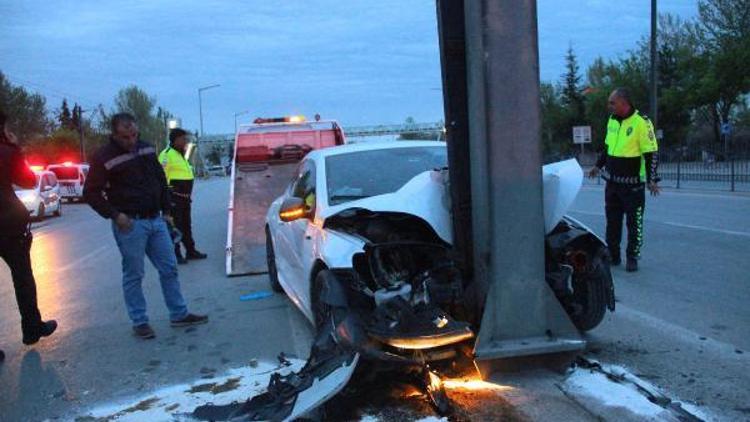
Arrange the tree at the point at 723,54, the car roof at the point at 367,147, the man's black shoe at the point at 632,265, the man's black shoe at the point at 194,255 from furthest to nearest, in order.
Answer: the tree at the point at 723,54
the man's black shoe at the point at 194,255
the man's black shoe at the point at 632,265
the car roof at the point at 367,147

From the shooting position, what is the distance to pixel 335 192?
18.6ft

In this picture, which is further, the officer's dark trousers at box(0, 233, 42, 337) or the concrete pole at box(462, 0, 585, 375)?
the officer's dark trousers at box(0, 233, 42, 337)

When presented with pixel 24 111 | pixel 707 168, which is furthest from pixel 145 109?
pixel 707 168

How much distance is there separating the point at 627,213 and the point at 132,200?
5154 mm

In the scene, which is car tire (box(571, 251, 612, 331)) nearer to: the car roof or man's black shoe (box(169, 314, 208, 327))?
the car roof

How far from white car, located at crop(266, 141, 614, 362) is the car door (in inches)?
0.9

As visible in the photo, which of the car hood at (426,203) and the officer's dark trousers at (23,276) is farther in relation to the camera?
the officer's dark trousers at (23,276)

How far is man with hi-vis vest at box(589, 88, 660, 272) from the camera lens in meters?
7.75

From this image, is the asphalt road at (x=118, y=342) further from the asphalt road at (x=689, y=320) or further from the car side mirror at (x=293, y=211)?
the asphalt road at (x=689, y=320)

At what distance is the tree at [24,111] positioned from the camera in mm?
46594

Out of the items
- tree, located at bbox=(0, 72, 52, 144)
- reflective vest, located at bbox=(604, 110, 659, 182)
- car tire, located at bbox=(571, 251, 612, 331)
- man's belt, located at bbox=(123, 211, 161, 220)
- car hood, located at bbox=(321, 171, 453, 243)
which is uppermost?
tree, located at bbox=(0, 72, 52, 144)

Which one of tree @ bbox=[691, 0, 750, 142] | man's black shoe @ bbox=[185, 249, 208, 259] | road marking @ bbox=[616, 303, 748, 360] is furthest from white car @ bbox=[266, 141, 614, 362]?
tree @ bbox=[691, 0, 750, 142]

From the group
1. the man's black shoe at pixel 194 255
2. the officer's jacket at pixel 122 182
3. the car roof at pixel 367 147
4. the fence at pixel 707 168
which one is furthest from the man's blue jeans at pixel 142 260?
the fence at pixel 707 168

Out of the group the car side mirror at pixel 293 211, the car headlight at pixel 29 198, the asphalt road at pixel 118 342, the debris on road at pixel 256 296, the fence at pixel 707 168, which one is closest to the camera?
the asphalt road at pixel 118 342
